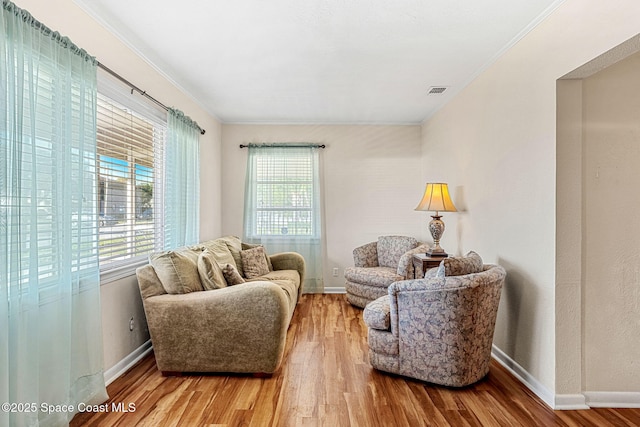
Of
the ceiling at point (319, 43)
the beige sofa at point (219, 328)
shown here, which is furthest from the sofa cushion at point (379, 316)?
the ceiling at point (319, 43)

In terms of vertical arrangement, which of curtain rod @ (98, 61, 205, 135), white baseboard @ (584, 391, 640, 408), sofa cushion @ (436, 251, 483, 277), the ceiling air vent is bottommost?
white baseboard @ (584, 391, 640, 408)

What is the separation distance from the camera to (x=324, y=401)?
2.24 meters

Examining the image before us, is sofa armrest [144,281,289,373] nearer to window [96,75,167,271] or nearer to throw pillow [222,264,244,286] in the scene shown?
throw pillow [222,264,244,286]

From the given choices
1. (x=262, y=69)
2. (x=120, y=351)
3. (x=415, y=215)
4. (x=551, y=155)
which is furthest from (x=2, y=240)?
(x=415, y=215)

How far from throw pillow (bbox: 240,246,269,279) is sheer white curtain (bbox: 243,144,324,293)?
0.87 m

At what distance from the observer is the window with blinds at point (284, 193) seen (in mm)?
5035

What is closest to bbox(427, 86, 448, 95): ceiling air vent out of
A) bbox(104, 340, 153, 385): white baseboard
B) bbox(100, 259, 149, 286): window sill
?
bbox(100, 259, 149, 286): window sill

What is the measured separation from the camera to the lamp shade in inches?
143

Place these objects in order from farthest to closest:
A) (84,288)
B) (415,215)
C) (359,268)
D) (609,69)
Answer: (415,215)
(359,268)
(609,69)
(84,288)

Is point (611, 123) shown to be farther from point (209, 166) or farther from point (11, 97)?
point (209, 166)

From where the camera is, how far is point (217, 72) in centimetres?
321

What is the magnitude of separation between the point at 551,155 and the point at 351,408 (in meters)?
2.08

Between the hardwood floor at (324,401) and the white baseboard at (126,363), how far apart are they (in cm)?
5

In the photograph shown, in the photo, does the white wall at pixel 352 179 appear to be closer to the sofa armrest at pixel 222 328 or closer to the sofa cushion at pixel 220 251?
the sofa cushion at pixel 220 251
